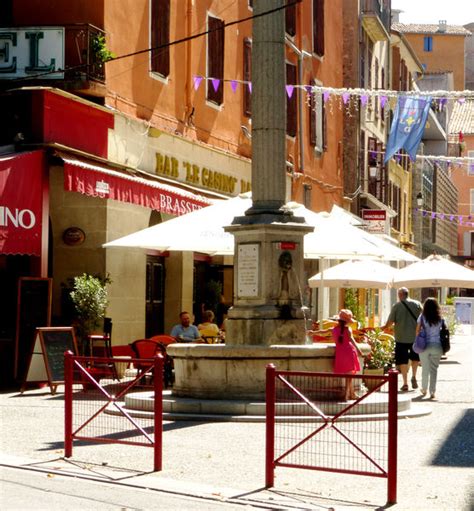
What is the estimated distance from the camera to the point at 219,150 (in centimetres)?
2856

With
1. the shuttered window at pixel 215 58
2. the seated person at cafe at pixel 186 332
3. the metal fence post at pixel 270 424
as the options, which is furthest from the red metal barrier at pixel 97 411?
the shuttered window at pixel 215 58

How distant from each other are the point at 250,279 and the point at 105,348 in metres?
5.08

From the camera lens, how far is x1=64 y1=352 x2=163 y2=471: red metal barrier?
37.3 ft

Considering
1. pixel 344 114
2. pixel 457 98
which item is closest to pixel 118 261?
pixel 457 98

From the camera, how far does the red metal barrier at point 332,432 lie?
32.0 feet

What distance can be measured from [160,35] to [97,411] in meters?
14.3

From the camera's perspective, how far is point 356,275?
98.8 feet

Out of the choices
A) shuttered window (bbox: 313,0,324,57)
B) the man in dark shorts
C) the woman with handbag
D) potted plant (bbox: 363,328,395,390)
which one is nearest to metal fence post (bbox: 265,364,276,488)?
potted plant (bbox: 363,328,395,390)

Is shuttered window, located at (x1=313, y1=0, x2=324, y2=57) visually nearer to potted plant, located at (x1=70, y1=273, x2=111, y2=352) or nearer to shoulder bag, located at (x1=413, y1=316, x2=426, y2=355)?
potted plant, located at (x1=70, y1=273, x2=111, y2=352)

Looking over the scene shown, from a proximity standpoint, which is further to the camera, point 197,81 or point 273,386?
point 197,81

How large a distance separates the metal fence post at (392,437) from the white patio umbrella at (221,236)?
9267mm

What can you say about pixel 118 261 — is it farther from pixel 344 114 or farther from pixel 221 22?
pixel 344 114

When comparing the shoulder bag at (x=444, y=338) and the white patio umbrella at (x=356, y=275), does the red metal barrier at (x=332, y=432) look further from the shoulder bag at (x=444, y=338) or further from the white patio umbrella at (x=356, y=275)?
the white patio umbrella at (x=356, y=275)

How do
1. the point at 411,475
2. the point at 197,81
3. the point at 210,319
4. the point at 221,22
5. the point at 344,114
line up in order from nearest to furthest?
the point at 411,475
the point at 210,319
the point at 197,81
the point at 221,22
the point at 344,114
